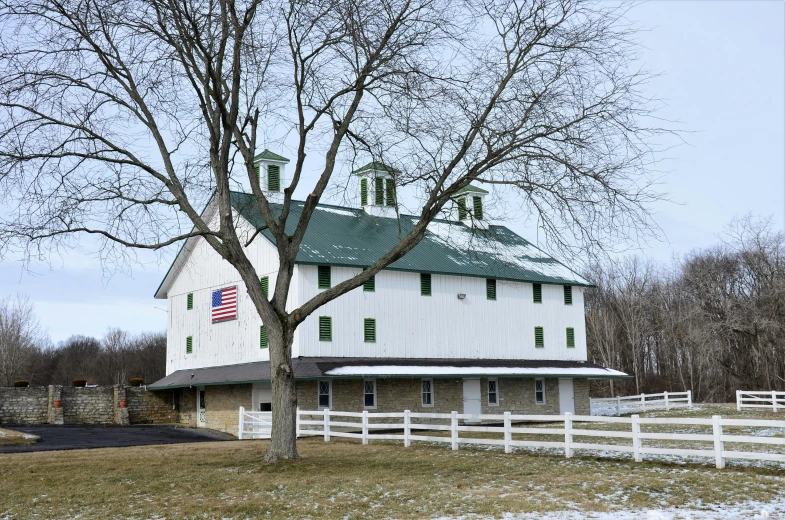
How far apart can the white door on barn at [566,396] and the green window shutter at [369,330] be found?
11.1 m

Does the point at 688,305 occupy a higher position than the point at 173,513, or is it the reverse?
the point at 688,305

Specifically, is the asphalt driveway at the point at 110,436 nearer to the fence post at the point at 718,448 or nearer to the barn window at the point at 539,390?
the barn window at the point at 539,390

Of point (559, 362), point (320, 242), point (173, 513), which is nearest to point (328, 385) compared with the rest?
point (320, 242)

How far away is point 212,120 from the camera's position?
19578 mm

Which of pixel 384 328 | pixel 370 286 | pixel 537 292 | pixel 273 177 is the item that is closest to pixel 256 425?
pixel 384 328

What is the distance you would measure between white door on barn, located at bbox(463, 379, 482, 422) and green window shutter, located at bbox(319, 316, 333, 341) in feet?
23.4

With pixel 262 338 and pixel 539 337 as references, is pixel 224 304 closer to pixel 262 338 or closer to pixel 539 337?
pixel 262 338

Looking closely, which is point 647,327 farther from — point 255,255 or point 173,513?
point 173,513

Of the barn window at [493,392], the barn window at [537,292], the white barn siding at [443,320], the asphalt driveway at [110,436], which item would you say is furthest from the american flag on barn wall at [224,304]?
the barn window at [537,292]

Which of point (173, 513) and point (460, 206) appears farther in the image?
point (460, 206)

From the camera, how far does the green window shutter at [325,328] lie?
34.8 meters

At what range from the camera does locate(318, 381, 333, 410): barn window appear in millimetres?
34125

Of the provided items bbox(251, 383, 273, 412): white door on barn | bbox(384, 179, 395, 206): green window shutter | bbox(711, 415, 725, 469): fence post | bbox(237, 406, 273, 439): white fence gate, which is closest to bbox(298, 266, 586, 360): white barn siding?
bbox(251, 383, 273, 412): white door on barn

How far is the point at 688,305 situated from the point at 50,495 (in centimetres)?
6306
